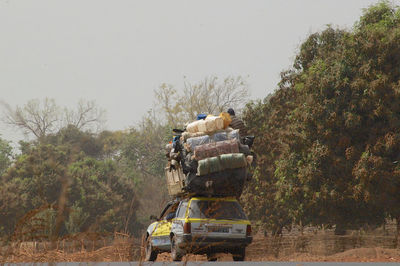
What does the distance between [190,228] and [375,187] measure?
13.9m

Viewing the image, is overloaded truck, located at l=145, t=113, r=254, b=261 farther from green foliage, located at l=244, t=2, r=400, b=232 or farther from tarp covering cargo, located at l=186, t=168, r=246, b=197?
green foliage, located at l=244, t=2, r=400, b=232

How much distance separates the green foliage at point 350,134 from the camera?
86.9 ft

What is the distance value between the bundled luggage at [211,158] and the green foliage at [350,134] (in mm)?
11387

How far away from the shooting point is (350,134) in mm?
28156

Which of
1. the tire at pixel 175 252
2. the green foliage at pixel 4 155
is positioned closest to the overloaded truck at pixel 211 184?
the tire at pixel 175 252

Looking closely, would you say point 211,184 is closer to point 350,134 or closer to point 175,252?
point 175,252

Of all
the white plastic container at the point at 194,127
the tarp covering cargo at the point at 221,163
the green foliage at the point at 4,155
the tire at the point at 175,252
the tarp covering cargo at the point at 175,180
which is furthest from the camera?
the green foliage at the point at 4,155

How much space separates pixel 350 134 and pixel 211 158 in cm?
1436

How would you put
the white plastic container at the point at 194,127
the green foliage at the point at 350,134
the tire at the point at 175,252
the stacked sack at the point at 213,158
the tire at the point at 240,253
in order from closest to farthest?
the tire at the point at 175,252, the stacked sack at the point at 213,158, the tire at the point at 240,253, the white plastic container at the point at 194,127, the green foliage at the point at 350,134

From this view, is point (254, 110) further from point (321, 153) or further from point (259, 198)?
point (321, 153)

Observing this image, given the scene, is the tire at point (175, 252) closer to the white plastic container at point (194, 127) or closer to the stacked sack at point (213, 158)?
the stacked sack at point (213, 158)

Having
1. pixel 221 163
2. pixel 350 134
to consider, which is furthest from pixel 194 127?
pixel 350 134

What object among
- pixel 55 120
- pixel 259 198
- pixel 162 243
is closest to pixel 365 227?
pixel 259 198

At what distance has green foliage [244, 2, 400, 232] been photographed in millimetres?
26500
